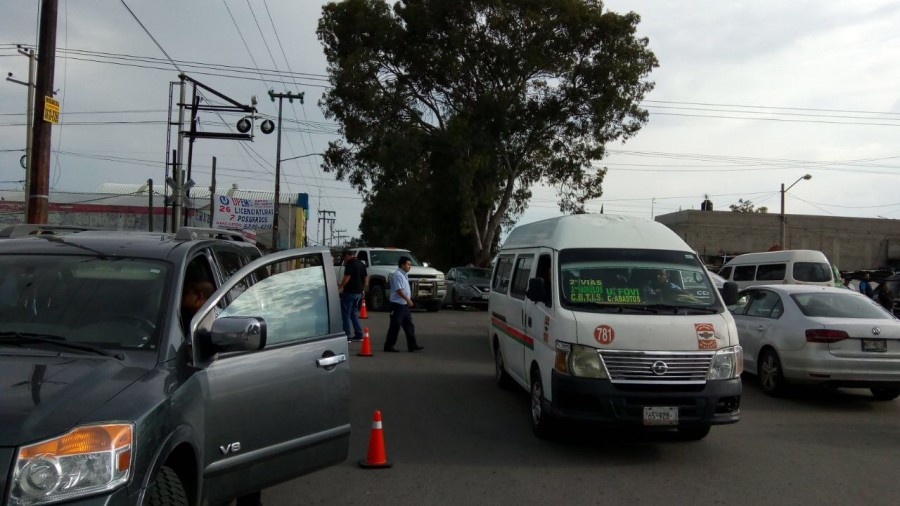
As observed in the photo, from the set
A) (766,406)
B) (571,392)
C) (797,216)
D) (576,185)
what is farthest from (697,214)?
(571,392)

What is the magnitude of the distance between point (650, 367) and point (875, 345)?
14.6 feet

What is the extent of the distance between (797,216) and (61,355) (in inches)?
2445

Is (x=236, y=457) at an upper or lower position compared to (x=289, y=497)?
upper

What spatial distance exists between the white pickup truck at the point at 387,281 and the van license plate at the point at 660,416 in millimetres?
18992

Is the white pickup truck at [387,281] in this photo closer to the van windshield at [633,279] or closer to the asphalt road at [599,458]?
the asphalt road at [599,458]

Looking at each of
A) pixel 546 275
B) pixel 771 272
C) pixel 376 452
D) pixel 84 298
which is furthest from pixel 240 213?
pixel 84 298

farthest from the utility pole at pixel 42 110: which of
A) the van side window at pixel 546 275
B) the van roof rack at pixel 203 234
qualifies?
the van side window at pixel 546 275

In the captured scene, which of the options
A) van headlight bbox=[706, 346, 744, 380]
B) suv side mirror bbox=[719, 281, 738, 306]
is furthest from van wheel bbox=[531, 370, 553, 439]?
suv side mirror bbox=[719, 281, 738, 306]

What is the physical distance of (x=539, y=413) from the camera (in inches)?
313

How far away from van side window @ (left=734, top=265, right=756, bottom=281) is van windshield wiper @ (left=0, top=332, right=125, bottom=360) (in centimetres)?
2443

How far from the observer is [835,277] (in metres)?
23.8

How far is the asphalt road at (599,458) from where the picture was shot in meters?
6.20

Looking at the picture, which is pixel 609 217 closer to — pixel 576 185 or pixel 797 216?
pixel 576 185

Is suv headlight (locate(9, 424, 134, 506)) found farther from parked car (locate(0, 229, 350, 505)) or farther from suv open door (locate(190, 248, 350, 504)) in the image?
suv open door (locate(190, 248, 350, 504))
